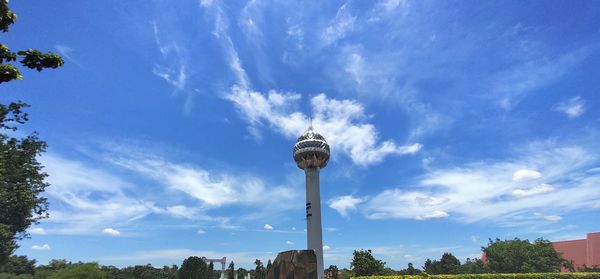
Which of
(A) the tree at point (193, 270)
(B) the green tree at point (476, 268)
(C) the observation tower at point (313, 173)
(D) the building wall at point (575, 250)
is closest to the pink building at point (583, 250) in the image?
(D) the building wall at point (575, 250)

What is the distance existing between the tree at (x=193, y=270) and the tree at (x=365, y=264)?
45.5m

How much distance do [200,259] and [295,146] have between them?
51.9m

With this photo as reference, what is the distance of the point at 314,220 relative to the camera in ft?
176

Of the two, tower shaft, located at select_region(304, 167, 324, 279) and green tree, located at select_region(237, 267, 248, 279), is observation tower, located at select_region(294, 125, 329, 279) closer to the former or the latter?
tower shaft, located at select_region(304, 167, 324, 279)

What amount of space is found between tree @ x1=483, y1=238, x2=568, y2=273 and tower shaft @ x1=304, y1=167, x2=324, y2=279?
4714 cm

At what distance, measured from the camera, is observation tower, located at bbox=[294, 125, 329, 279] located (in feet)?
175

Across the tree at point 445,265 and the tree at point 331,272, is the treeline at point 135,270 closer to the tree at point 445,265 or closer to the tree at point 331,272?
the tree at point 331,272

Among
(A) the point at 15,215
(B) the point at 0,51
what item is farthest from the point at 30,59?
(A) the point at 15,215

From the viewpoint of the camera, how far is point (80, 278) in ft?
222

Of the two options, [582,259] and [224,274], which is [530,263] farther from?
[224,274]

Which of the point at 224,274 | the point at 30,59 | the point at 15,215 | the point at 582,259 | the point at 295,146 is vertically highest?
the point at 295,146

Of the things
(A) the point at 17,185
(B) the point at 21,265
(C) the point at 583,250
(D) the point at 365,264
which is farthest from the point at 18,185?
(C) the point at 583,250

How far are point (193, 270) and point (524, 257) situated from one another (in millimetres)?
74463

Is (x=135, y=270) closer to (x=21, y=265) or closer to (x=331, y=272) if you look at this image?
(x=21, y=265)
